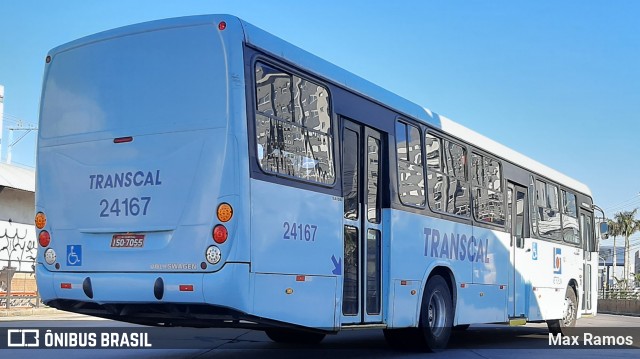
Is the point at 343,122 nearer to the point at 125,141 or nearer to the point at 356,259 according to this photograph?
the point at 356,259

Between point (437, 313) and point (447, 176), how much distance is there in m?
2.01

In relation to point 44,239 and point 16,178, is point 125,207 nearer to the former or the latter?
point 44,239

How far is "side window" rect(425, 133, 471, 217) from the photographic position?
11234 mm

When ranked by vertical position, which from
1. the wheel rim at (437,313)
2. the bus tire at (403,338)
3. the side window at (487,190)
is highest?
the side window at (487,190)

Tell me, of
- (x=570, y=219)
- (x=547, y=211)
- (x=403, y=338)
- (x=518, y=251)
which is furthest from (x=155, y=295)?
(x=570, y=219)

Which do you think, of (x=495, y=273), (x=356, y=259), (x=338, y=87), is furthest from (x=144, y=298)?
(x=495, y=273)

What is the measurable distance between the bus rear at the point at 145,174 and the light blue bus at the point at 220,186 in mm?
15

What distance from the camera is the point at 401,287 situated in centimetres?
1012

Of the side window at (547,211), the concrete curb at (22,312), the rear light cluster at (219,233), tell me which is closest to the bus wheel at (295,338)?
the rear light cluster at (219,233)

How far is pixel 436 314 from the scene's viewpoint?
442 inches

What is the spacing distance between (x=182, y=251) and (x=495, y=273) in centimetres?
699

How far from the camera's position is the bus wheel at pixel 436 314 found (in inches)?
427

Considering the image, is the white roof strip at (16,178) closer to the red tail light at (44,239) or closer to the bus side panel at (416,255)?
the bus side panel at (416,255)

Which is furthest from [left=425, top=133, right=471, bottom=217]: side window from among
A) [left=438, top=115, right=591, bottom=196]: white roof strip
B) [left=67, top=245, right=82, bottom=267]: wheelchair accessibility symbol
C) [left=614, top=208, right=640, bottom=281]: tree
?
[left=614, top=208, right=640, bottom=281]: tree
